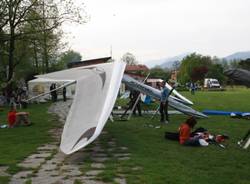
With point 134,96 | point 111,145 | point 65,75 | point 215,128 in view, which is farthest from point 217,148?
point 134,96

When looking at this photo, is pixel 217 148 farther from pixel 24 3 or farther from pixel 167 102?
pixel 24 3

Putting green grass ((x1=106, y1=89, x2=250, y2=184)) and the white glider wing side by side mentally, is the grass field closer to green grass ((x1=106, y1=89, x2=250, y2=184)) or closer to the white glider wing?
green grass ((x1=106, y1=89, x2=250, y2=184))

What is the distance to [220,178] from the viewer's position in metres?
9.02

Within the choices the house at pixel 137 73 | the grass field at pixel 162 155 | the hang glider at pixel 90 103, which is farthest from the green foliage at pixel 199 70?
the hang glider at pixel 90 103

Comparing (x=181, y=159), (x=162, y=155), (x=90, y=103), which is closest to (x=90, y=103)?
(x=90, y=103)

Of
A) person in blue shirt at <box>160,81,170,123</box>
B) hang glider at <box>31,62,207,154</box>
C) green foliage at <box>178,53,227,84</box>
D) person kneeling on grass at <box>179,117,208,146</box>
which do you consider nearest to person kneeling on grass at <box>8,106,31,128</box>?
hang glider at <box>31,62,207,154</box>

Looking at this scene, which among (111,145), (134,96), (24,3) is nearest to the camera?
(111,145)

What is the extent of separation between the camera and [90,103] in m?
13.3

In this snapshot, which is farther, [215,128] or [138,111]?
[138,111]

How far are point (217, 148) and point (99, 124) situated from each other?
4138 mm

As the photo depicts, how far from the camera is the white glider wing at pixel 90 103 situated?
36.1 ft

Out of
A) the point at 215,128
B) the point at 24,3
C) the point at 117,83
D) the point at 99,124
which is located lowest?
the point at 215,128

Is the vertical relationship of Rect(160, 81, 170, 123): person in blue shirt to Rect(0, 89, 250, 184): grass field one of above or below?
above

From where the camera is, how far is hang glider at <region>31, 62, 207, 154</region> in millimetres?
10992
